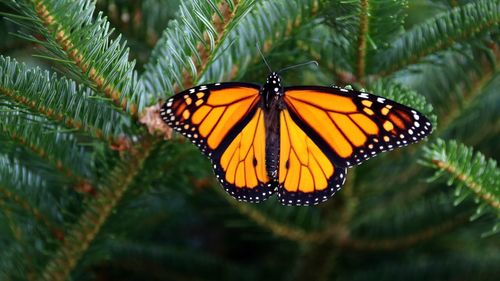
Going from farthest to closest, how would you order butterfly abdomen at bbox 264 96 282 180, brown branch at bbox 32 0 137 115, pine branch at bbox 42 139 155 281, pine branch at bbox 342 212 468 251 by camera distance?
pine branch at bbox 342 212 468 251
butterfly abdomen at bbox 264 96 282 180
pine branch at bbox 42 139 155 281
brown branch at bbox 32 0 137 115

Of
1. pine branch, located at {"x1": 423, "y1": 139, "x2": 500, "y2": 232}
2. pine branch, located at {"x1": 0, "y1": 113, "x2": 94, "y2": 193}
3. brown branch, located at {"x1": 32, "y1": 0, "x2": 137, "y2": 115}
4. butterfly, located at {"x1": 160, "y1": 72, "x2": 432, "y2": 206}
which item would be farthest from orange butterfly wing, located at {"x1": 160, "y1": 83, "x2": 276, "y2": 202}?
pine branch, located at {"x1": 423, "y1": 139, "x2": 500, "y2": 232}

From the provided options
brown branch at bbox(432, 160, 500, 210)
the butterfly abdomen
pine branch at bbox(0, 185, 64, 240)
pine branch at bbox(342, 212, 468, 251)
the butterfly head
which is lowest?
pine branch at bbox(342, 212, 468, 251)

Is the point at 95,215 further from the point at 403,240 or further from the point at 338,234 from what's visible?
the point at 403,240

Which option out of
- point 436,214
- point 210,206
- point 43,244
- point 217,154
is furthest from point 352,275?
point 43,244

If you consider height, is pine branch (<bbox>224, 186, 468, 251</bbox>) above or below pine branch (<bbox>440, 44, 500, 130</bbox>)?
below

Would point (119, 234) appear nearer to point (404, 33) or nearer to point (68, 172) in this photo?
point (68, 172)

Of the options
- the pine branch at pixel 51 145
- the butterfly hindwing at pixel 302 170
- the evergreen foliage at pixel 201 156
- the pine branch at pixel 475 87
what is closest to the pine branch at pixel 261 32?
the evergreen foliage at pixel 201 156

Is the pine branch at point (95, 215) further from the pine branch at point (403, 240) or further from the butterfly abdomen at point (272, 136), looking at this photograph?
the pine branch at point (403, 240)

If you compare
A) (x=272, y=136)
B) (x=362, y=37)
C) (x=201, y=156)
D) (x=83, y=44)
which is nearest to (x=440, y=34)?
(x=362, y=37)

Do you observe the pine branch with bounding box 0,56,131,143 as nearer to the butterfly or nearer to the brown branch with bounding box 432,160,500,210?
the butterfly
